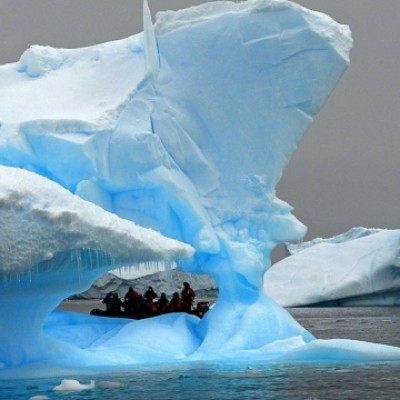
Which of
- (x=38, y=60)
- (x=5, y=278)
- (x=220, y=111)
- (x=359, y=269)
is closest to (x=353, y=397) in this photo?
(x=5, y=278)

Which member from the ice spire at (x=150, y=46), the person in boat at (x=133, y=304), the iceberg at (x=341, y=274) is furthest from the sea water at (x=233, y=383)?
the iceberg at (x=341, y=274)

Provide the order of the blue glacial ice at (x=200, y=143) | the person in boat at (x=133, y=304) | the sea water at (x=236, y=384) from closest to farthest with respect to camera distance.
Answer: the sea water at (x=236, y=384) < the blue glacial ice at (x=200, y=143) < the person in boat at (x=133, y=304)

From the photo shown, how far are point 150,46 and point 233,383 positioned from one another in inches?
223

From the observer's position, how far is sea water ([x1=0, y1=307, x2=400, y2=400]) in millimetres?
9234

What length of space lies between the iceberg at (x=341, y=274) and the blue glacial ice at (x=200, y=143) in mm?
15400

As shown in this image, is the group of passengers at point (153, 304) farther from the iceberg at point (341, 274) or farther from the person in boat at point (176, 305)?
the iceberg at point (341, 274)

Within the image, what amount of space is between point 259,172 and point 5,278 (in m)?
6.01

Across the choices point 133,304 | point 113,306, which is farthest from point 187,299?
point 113,306

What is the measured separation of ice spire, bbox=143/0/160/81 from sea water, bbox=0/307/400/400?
425cm

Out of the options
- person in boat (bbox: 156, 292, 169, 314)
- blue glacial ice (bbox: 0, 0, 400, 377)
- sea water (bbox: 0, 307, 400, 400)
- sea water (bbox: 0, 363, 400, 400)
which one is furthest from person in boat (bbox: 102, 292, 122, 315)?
sea water (bbox: 0, 363, 400, 400)

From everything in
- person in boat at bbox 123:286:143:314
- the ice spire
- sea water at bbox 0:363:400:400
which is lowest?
sea water at bbox 0:363:400:400

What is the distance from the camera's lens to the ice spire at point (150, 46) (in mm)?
14219

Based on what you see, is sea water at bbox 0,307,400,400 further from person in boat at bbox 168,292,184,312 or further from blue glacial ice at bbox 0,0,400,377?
person in boat at bbox 168,292,184,312

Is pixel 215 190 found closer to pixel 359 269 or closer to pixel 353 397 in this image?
pixel 353 397
